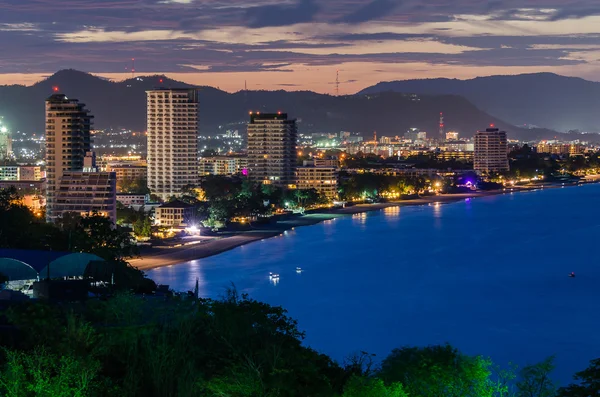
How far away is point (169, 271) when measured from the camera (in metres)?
20.3

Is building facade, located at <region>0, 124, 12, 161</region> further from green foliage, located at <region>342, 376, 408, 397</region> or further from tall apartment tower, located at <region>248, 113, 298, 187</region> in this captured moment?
green foliage, located at <region>342, 376, 408, 397</region>

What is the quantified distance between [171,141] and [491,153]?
106ft

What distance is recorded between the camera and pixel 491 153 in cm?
6631

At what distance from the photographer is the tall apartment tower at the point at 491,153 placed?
65875mm

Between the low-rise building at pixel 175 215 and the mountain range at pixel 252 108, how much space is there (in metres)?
72.9

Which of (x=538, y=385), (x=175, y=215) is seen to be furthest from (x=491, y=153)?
(x=538, y=385)

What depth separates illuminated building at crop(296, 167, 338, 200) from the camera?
41906mm

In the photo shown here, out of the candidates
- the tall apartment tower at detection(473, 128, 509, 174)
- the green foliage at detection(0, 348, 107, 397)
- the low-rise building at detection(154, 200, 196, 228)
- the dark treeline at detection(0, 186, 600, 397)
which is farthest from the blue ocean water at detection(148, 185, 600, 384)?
the tall apartment tower at detection(473, 128, 509, 174)

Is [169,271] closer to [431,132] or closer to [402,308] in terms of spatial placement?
[402,308]

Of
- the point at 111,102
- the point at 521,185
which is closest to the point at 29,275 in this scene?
the point at 521,185

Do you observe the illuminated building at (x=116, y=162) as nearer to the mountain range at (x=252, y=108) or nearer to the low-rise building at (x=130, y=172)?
the low-rise building at (x=130, y=172)

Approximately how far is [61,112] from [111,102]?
87.9 meters

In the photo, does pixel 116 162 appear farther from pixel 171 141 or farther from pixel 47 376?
pixel 47 376

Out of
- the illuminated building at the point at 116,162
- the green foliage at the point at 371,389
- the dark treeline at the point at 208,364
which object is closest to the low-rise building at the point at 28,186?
the illuminated building at the point at 116,162
